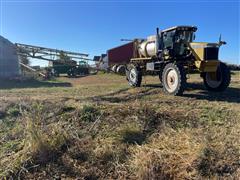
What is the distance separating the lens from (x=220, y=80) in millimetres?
11758

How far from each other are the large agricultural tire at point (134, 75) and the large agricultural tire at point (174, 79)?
10.4 ft

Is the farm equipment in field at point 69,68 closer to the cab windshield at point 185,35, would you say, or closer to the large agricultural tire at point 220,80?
the cab windshield at point 185,35

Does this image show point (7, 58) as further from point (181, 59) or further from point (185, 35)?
point (181, 59)

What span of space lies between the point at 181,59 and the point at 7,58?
21.0 meters

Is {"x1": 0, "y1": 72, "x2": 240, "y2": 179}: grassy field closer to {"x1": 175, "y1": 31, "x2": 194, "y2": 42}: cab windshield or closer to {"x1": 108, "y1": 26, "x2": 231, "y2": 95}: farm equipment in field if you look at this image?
{"x1": 108, "y1": 26, "x2": 231, "y2": 95}: farm equipment in field

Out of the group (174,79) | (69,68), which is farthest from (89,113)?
(69,68)

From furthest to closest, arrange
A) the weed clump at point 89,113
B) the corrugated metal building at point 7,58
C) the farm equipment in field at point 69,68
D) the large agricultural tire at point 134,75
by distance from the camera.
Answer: the farm equipment in field at point 69,68 < the corrugated metal building at point 7,58 < the large agricultural tire at point 134,75 < the weed clump at point 89,113

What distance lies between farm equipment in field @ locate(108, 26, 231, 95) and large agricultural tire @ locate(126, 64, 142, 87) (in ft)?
1.58

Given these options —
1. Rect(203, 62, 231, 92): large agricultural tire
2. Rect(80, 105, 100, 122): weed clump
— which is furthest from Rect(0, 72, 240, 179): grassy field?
Rect(203, 62, 231, 92): large agricultural tire

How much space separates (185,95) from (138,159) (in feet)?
19.8

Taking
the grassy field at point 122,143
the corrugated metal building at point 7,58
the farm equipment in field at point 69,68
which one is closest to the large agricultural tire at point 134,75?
the grassy field at point 122,143

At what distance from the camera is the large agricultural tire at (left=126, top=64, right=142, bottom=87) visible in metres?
15.0

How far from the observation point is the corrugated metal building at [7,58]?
92.7 ft

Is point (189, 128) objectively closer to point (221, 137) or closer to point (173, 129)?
point (173, 129)
